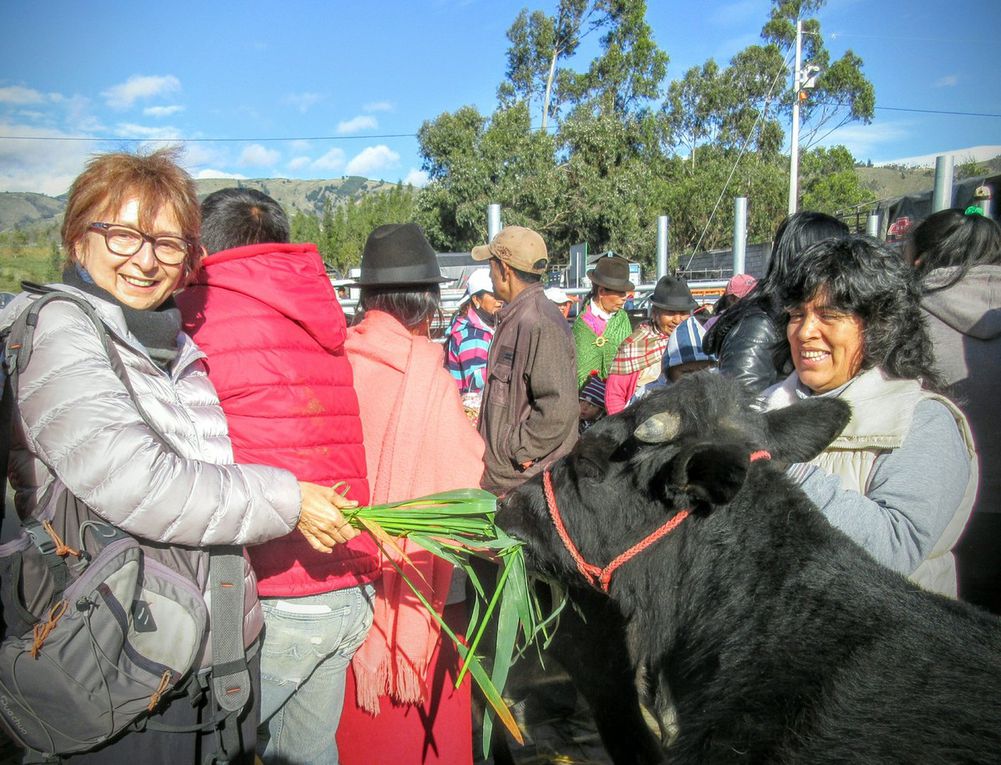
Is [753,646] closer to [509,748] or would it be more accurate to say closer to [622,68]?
[509,748]

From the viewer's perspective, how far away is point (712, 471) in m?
2.00

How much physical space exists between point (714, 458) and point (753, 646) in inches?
20.0

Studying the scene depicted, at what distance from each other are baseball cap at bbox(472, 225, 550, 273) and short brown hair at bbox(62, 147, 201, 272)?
2578 millimetres

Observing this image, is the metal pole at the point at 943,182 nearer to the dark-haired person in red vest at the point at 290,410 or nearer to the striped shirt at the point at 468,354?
the striped shirt at the point at 468,354

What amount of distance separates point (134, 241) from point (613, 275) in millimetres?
5428

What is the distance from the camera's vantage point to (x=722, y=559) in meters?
2.08

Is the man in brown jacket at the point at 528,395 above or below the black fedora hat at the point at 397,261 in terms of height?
below

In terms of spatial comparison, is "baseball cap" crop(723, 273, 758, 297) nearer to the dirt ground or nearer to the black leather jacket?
the black leather jacket

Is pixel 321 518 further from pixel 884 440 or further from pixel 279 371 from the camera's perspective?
pixel 884 440

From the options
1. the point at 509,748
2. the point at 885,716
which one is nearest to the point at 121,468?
the point at 885,716

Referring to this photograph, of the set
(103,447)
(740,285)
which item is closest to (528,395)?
(103,447)

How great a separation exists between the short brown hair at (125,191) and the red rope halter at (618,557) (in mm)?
1512

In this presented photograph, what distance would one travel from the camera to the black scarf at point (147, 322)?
1.95 meters

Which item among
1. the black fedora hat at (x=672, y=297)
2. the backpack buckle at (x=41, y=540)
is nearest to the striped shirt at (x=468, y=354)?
the black fedora hat at (x=672, y=297)
